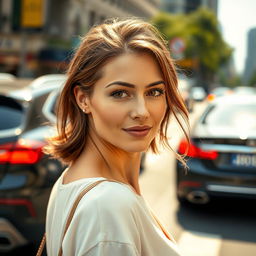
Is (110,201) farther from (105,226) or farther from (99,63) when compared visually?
(99,63)

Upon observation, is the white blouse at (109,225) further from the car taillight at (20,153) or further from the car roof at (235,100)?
the car roof at (235,100)

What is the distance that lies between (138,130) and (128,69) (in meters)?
0.18

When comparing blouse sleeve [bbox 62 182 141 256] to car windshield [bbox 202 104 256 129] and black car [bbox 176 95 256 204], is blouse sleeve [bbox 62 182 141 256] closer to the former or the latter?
black car [bbox 176 95 256 204]

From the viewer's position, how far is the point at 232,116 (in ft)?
17.5

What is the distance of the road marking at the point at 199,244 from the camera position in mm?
3953

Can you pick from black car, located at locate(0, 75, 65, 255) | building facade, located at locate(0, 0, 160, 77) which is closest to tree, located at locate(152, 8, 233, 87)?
building facade, located at locate(0, 0, 160, 77)

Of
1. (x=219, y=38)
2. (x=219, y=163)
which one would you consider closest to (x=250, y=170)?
(x=219, y=163)

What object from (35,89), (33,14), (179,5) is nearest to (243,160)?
(35,89)

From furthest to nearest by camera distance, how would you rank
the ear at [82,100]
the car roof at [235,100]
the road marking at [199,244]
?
the car roof at [235,100], the road marking at [199,244], the ear at [82,100]

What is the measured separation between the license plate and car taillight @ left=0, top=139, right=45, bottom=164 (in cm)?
235

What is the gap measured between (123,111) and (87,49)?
220mm

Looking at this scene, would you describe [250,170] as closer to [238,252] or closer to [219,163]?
[219,163]

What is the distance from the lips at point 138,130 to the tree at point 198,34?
197 ft

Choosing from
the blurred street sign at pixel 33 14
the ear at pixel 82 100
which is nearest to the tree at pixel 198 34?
the blurred street sign at pixel 33 14
